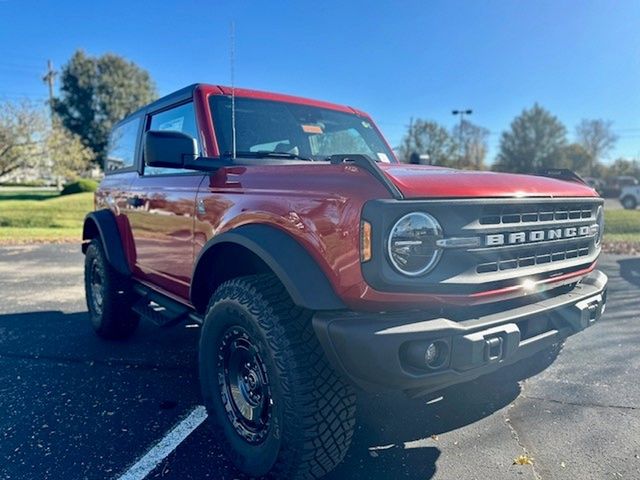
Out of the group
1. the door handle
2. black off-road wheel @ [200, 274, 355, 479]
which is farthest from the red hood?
the door handle

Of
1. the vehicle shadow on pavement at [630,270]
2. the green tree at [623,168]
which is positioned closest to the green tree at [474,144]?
the green tree at [623,168]

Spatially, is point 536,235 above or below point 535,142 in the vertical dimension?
below

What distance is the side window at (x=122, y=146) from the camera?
174 inches

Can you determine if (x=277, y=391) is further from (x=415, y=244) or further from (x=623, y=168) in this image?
(x=623, y=168)

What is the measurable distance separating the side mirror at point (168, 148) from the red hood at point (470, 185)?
118cm

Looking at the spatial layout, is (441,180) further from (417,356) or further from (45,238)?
(45,238)

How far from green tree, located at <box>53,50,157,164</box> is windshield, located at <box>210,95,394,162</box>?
32.6 m

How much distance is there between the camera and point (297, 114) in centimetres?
356

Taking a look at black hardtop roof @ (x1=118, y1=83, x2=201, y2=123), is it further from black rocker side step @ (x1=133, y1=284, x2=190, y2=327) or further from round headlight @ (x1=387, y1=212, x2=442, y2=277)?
round headlight @ (x1=387, y1=212, x2=442, y2=277)

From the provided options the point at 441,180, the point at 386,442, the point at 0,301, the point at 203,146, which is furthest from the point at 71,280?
the point at 441,180

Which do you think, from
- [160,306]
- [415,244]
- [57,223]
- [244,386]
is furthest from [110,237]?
[57,223]

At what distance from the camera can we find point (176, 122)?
3.58m

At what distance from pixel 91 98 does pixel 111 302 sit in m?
33.4

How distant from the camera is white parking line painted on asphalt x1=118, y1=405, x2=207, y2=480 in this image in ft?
7.77
